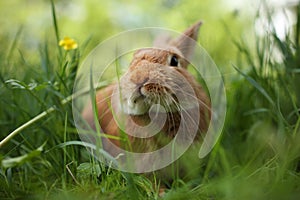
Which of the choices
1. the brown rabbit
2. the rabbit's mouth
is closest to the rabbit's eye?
the brown rabbit

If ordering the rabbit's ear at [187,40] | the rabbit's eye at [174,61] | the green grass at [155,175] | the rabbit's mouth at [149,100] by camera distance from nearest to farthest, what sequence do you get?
the green grass at [155,175], the rabbit's mouth at [149,100], the rabbit's eye at [174,61], the rabbit's ear at [187,40]

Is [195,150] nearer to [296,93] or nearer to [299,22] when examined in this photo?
[296,93]

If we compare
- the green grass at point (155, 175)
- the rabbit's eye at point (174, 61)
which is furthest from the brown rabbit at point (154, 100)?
the green grass at point (155, 175)

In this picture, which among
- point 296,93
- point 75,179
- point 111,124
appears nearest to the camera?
point 75,179

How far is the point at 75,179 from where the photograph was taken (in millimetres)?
1693

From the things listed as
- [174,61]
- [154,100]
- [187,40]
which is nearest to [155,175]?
[154,100]

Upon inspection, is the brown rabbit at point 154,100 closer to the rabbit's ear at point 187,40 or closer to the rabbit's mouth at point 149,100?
the rabbit's mouth at point 149,100

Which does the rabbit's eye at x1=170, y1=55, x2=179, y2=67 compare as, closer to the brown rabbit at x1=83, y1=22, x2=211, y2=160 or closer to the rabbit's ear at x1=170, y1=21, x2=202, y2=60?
the brown rabbit at x1=83, y1=22, x2=211, y2=160

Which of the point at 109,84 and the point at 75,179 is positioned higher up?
the point at 109,84

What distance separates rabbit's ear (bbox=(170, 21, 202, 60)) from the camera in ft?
7.75

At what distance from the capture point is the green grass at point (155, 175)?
1.54 m

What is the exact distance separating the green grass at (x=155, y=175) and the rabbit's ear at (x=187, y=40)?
15.2 inches

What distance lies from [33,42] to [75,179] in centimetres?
574

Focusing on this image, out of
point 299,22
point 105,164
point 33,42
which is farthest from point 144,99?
point 33,42
